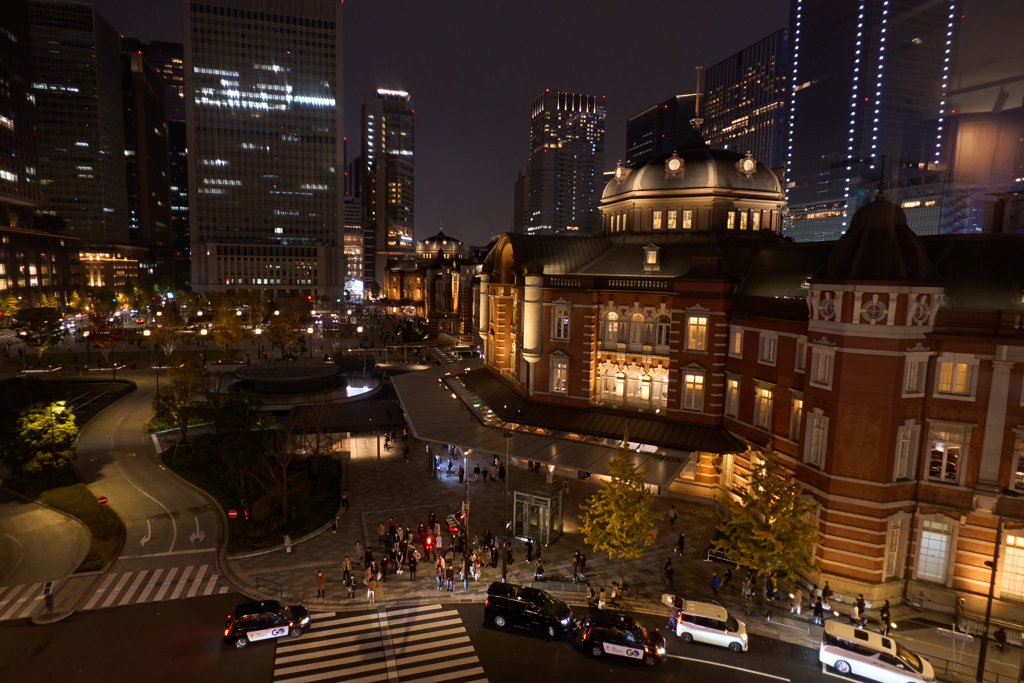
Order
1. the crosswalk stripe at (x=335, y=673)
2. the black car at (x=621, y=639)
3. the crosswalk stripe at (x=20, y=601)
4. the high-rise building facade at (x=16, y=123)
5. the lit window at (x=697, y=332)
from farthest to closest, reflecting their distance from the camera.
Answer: the high-rise building facade at (x=16, y=123)
the lit window at (x=697, y=332)
the crosswalk stripe at (x=20, y=601)
the black car at (x=621, y=639)
the crosswalk stripe at (x=335, y=673)

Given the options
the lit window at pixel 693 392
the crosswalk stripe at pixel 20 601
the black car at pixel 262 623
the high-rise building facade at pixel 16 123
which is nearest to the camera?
the black car at pixel 262 623

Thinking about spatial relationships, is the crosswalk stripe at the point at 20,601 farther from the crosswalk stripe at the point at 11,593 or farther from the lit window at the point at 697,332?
the lit window at the point at 697,332

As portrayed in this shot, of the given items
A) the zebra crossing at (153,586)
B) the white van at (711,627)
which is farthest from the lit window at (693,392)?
the zebra crossing at (153,586)

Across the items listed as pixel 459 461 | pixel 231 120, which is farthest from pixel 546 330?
pixel 231 120

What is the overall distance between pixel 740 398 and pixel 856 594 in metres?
12.6

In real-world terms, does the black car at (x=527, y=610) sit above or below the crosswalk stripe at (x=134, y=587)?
above

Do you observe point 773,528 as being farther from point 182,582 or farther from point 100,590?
point 100,590

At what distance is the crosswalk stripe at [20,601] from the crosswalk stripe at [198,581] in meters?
7.11

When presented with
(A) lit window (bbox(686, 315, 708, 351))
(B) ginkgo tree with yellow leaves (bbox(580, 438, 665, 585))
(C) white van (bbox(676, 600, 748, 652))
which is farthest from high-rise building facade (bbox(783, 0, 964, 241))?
(C) white van (bbox(676, 600, 748, 652))

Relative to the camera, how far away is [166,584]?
2806 centimetres

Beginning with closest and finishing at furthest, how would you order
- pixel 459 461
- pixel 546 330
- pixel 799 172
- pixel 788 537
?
1. pixel 788 537
2. pixel 546 330
3. pixel 459 461
4. pixel 799 172

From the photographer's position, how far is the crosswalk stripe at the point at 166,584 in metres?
26.8

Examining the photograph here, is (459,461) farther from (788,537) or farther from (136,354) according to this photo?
(136,354)

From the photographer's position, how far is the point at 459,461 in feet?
156
